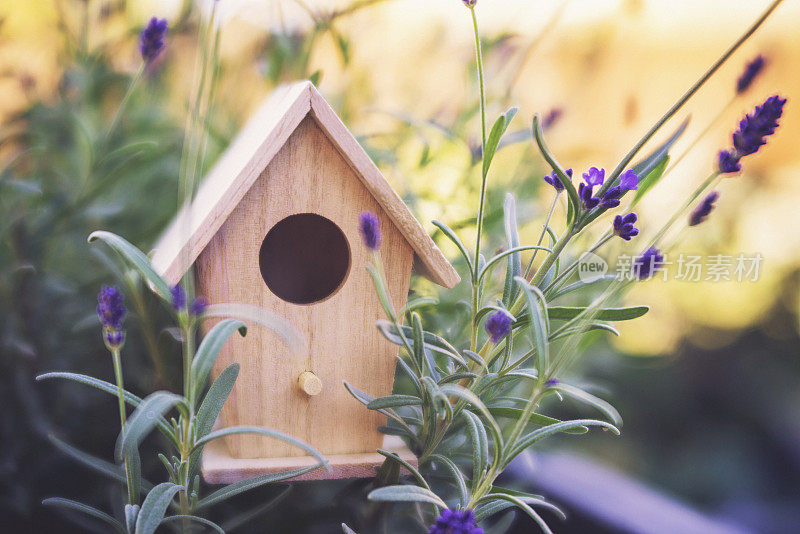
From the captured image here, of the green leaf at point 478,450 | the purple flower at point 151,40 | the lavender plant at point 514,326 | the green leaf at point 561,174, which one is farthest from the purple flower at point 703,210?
the purple flower at point 151,40

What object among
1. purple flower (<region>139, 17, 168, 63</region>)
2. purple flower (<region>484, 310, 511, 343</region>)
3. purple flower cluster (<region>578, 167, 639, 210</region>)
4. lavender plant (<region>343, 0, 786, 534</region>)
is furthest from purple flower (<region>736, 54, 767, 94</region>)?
purple flower (<region>139, 17, 168, 63</region>)

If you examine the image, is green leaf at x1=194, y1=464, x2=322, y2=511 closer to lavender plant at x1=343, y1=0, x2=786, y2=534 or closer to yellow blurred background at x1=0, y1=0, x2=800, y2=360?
lavender plant at x1=343, y1=0, x2=786, y2=534

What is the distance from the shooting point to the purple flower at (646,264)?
44 centimetres

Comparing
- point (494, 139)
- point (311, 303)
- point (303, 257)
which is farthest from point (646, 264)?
point (303, 257)

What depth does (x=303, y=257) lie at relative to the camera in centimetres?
74

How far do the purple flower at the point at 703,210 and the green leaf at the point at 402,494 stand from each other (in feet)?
0.91

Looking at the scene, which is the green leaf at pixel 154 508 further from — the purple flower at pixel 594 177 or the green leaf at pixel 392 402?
the purple flower at pixel 594 177

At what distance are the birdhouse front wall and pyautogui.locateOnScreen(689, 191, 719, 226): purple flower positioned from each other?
23cm

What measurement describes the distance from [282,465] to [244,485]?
49mm

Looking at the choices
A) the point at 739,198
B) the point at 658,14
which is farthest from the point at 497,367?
the point at 739,198

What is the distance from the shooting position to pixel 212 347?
0.41m

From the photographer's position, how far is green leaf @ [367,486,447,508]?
0.39 meters

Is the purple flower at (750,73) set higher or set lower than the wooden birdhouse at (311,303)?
higher

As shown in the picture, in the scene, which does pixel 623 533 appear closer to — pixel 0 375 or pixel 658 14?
pixel 0 375
